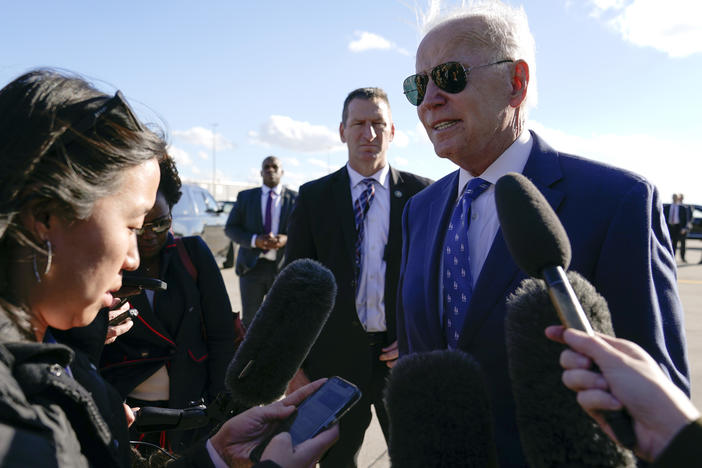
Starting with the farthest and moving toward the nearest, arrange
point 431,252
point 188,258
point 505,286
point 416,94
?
point 188,258
point 416,94
point 431,252
point 505,286

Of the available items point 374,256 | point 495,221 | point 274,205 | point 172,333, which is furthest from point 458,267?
point 274,205

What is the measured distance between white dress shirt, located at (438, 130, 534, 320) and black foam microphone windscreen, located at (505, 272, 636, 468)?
2.59 ft

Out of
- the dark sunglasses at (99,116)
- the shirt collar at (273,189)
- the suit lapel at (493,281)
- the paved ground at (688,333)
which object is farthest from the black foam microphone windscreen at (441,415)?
the shirt collar at (273,189)

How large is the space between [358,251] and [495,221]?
1497 mm

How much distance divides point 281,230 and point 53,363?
528 centimetres

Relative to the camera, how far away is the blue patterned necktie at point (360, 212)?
3274mm

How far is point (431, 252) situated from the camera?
209cm

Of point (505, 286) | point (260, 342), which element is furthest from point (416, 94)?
point (260, 342)

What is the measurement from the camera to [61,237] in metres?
1.16

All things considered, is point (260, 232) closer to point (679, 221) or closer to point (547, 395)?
Answer: point (547, 395)

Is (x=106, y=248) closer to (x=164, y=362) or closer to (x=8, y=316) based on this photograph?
(x=8, y=316)

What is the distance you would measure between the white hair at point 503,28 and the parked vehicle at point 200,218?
29.4 feet

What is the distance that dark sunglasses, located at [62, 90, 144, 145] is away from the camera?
1.16 m

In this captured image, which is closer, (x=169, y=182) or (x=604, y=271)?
(x=604, y=271)
